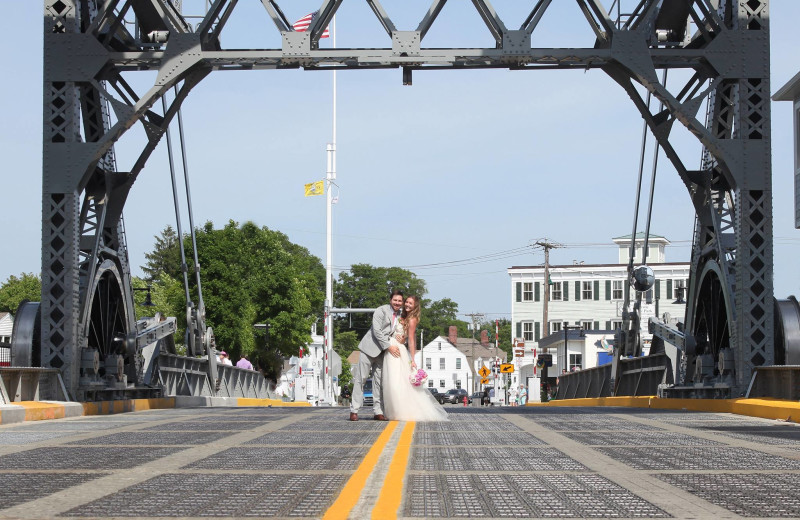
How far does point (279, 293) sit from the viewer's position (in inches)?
2847

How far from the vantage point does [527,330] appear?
291 feet

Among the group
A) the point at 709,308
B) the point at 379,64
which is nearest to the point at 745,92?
the point at 709,308

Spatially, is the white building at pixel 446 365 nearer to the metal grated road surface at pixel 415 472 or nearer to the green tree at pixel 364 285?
the green tree at pixel 364 285

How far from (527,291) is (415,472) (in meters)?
81.2

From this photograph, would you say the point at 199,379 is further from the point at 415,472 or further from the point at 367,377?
the point at 415,472

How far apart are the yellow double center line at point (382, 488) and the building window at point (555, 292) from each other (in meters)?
78.2

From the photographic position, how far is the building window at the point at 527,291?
88.2 m

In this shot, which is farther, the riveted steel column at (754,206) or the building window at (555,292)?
the building window at (555,292)

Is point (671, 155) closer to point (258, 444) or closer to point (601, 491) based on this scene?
point (258, 444)

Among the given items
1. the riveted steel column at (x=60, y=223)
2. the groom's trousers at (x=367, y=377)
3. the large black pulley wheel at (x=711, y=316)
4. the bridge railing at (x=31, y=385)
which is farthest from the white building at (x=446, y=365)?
the groom's trousers at (x=367, y=377)

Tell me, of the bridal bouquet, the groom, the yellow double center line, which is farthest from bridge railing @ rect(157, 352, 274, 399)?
the yellow double center line

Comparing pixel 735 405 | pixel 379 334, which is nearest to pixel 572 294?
pixel 735 405

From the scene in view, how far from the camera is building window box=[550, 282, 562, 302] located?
3455 inches

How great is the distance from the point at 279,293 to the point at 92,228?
52520mm
